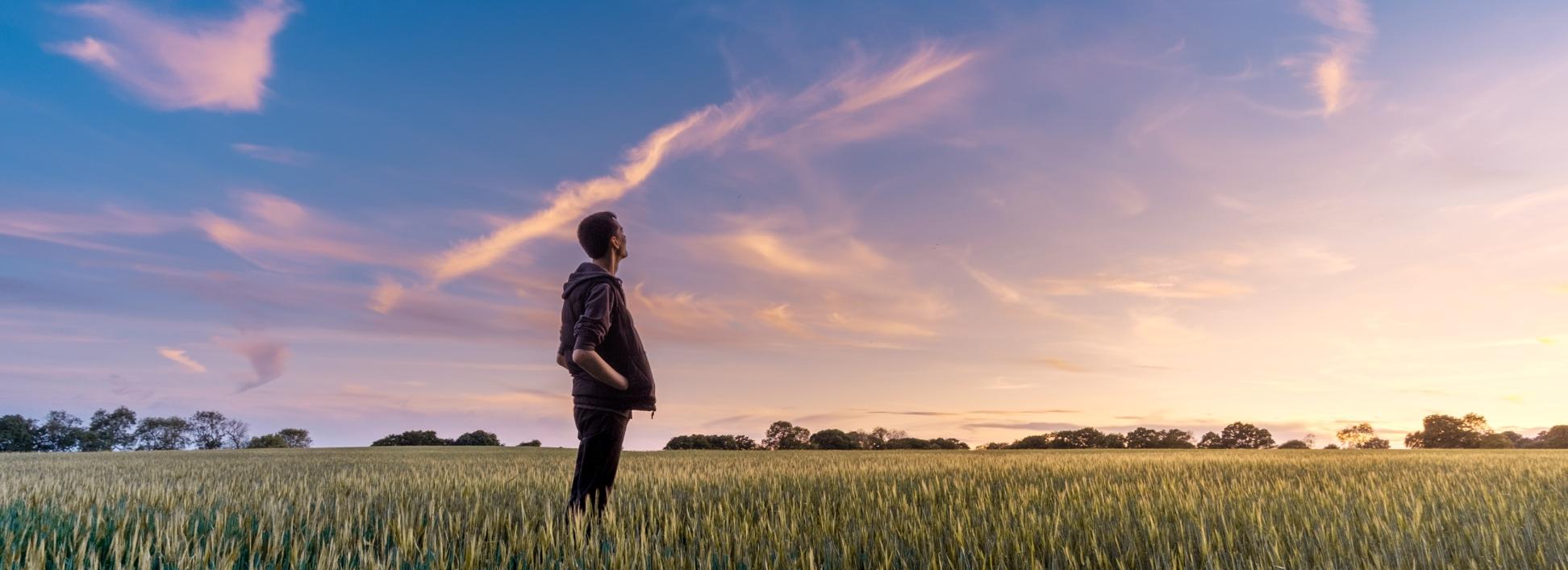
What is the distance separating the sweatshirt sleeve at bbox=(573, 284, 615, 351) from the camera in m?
A: 4.36

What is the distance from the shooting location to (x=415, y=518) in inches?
230

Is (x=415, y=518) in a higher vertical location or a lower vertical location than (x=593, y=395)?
lower

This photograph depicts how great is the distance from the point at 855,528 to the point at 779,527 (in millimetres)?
634

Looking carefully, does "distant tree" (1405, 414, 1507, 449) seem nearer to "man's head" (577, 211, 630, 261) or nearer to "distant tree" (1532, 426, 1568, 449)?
"distant tree" (1532, 426, 1568, 449)

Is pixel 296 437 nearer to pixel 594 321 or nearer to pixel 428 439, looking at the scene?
pixel 428 439

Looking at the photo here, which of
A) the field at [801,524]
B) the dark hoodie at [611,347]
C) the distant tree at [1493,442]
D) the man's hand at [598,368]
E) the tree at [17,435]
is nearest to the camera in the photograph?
the field at [801,524]

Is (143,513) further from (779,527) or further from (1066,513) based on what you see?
(1066,513)

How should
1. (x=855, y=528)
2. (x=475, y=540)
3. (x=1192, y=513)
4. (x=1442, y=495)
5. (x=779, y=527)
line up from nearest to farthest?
(x=475, y=540)
(x=779, y=527)
(x=855, y=528)
(x=1192, y=513)
(x=1442, y=495)

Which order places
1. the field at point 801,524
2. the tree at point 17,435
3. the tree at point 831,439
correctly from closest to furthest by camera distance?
the field at point 801,524, the tree at point 831,439, the tree at point 17,435

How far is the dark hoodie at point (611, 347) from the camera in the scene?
185 inches

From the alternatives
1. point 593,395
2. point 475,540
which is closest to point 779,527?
point 593,395

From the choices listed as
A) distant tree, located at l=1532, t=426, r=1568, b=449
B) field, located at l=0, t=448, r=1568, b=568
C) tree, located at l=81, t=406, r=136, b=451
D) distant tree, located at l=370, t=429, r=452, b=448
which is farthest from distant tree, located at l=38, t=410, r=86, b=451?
distant tree, located at l=1532, t=426, r=1568, b=449

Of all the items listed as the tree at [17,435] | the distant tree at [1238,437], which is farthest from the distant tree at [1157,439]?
the tree at [17,435]

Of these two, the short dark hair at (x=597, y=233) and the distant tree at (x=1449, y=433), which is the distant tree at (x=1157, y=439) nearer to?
the distant tree at (x=1449, y=433)
